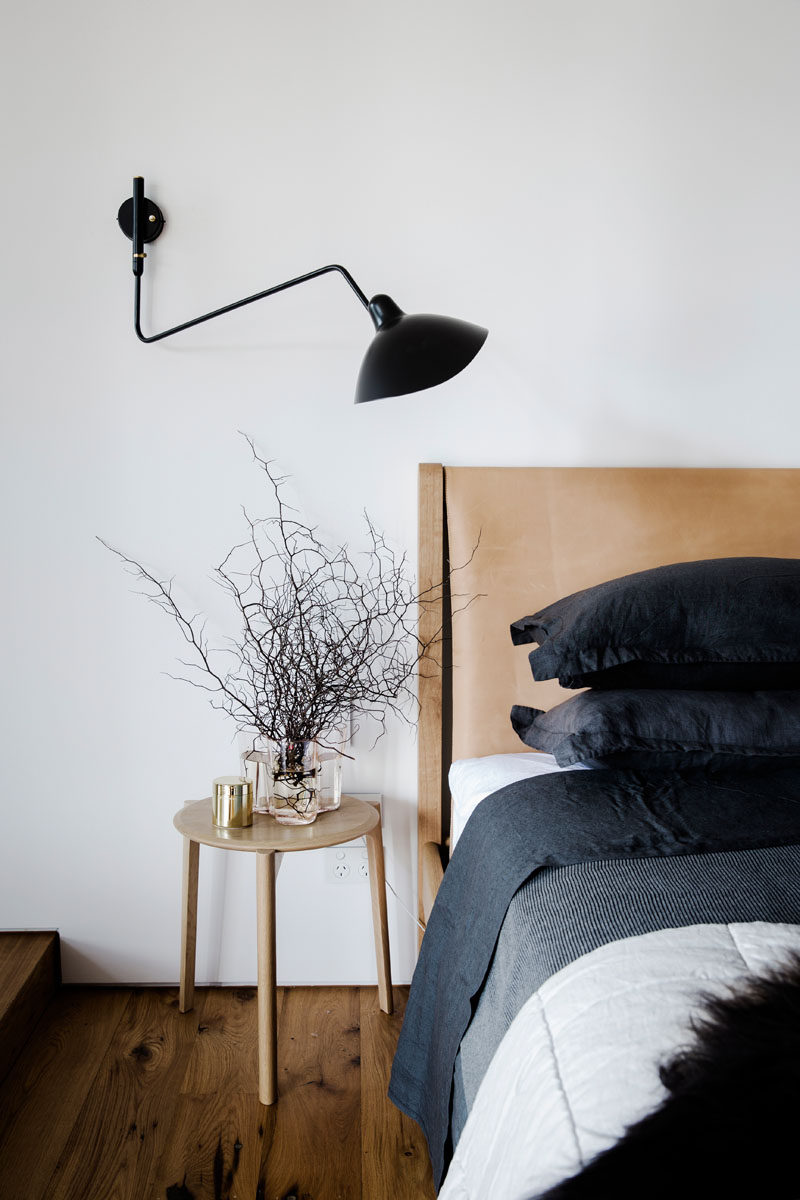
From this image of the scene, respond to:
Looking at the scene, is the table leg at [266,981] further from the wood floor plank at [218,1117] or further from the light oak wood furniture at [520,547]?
the light oak wood furniture at [520,547]

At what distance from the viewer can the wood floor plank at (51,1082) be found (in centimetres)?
125

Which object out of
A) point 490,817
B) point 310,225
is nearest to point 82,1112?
point 490,817

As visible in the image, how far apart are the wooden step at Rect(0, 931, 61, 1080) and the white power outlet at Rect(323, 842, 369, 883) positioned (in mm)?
589

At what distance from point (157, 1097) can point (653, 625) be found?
1.15 meters

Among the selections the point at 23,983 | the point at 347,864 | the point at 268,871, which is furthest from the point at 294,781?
the point at 23,983

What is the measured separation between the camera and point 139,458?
1.70 metres

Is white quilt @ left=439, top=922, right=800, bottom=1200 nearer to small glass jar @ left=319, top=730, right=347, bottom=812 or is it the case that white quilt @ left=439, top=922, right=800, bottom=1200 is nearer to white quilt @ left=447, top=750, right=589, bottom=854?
white quilt @ left=447, top=750, right=589, bottom=854

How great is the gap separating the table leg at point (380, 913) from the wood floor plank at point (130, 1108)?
1.23ft

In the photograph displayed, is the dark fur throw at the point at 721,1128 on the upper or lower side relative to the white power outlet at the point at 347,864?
upper

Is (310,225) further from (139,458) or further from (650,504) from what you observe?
(650,504)

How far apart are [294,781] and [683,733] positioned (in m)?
0.71

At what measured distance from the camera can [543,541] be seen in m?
1.69

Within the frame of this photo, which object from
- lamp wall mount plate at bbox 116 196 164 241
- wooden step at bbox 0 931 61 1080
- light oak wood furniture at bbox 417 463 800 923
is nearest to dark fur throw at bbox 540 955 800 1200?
light oak wood furniture at bbox 417 463 800 923

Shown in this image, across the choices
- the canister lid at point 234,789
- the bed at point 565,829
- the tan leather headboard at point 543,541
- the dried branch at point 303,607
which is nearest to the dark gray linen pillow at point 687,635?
the bed at point 565,829
